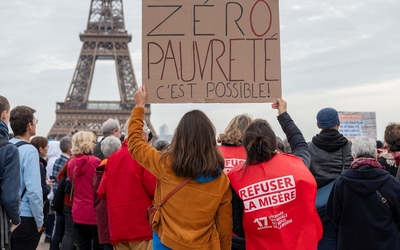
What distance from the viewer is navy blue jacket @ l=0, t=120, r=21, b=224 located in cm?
448

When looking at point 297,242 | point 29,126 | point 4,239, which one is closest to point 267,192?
point 297,242

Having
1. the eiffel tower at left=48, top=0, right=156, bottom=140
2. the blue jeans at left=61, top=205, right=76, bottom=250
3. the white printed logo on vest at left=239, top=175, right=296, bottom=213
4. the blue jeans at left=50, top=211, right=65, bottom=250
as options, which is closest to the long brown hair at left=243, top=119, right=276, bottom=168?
the white printed logo on vest at left=239, top=175, right=296, bottom=213

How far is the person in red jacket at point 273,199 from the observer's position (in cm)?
357

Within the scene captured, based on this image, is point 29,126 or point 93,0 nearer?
point 29,126

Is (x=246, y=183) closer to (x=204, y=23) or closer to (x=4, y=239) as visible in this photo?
(x=204, y=23)

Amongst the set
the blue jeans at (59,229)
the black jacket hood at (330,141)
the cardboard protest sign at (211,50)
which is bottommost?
the blue jeans at (59,229)

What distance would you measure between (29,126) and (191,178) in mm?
2395

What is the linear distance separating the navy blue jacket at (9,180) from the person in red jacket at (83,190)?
2188mm

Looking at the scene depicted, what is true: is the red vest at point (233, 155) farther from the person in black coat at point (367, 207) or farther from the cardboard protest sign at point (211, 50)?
the person in black coat at point (367, 207)

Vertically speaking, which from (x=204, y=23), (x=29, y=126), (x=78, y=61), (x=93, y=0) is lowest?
(x=29, y=126)

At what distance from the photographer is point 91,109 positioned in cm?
5425

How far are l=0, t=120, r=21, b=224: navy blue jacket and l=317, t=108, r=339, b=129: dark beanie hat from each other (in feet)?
8.68

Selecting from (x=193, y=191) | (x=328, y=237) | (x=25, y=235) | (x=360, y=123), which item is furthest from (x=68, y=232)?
(x=360, y=123)

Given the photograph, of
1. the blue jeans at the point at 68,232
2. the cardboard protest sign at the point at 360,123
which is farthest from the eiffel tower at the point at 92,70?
the blue jeans at the point at 68,232
